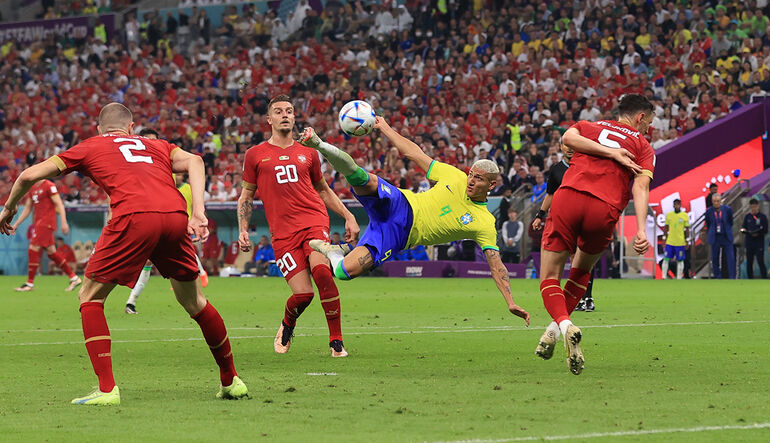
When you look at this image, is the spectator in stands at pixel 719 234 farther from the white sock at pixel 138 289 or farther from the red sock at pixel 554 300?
the red sock at pixel 554 300

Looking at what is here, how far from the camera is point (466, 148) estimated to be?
31.6 m

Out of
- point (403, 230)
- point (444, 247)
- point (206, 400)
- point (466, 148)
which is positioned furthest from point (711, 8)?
point (206, 400)

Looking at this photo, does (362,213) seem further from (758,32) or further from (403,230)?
(403,230)

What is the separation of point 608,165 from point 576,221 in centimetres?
54

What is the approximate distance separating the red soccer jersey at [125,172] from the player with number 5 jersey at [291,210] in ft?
11.3

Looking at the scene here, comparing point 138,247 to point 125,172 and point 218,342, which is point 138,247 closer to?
point 125,172

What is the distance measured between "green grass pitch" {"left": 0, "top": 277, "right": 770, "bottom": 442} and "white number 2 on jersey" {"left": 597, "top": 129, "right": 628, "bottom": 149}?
6.13 ft

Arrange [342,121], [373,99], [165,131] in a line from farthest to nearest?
1. [165,131]
2. [373,99]
3. [342,121]

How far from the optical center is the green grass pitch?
258 inches

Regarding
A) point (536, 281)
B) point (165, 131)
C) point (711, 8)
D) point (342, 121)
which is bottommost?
point (536, 281)

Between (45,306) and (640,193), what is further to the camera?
(45,306)

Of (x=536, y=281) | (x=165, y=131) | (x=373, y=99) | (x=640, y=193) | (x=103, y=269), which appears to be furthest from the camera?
(x=165, y=131)

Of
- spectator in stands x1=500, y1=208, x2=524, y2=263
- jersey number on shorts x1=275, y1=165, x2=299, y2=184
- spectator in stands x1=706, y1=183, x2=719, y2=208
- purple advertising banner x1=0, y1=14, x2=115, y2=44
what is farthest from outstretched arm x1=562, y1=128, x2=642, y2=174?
purple advertising banner x1=0, y1=14, x2=115, y2=44

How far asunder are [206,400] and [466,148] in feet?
79.4
